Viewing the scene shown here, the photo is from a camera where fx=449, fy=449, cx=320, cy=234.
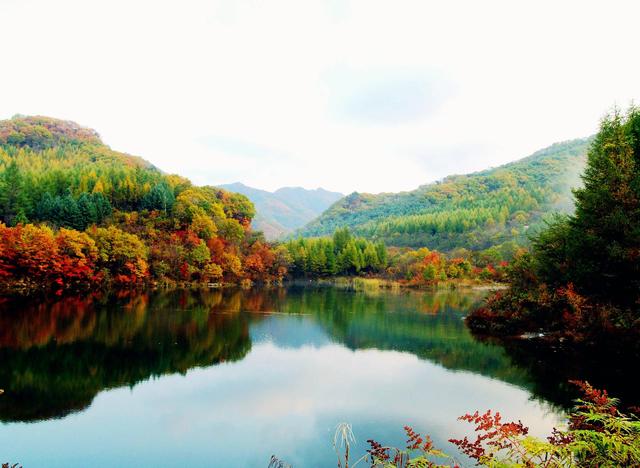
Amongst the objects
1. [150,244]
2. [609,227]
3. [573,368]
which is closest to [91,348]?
[573,368]

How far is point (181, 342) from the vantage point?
73.8ft

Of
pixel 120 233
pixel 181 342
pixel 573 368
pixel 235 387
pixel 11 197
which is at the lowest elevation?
pixel 235 387

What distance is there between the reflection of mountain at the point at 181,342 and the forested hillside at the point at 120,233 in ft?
33.4

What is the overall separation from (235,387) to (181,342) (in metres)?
7.62

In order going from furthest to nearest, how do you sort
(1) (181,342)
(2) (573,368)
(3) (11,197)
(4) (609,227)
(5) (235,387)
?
(3) (11,197) < (1) (181,342) < (4) (609,227) < (2) (573,368) < (5) (235,387)

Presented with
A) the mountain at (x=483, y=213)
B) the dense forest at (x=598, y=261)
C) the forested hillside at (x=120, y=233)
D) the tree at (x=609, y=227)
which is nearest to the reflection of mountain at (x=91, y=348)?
the forested hillside at (x=120, y=233)

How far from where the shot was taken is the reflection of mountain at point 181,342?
1502cm

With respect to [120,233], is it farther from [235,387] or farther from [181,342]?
[235,387]

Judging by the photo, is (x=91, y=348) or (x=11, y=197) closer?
(x=91, y=348)

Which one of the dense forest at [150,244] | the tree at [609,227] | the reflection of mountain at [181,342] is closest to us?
the reflection of mountain at [181,342]

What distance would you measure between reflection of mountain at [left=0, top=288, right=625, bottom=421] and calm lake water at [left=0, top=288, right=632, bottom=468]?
9 cm

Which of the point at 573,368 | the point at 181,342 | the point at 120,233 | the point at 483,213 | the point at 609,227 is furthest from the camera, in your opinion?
the point at 483,213

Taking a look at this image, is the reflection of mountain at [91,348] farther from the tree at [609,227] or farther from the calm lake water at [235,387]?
the tree at [609,227]

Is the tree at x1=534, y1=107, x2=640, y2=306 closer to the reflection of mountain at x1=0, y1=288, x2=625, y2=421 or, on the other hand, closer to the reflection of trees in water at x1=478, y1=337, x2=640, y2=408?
the reflection of trees in water at x1=478, y1=337, x2=640, y2=408
